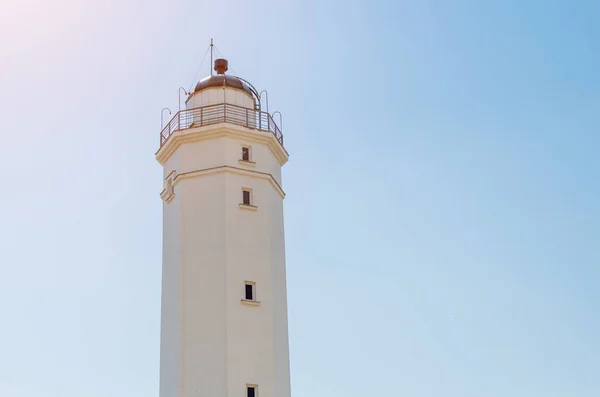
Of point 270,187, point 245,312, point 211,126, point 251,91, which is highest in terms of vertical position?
point 251,91

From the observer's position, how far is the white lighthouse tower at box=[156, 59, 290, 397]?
27.1 m

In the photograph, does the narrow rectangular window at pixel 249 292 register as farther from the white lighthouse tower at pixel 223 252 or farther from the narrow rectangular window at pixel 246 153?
the narrow rectangular window at pixel 246 153

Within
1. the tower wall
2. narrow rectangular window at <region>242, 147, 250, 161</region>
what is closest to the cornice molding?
the tower wall

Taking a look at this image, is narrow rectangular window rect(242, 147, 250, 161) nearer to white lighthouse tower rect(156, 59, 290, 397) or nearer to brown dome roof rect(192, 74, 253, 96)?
white lighthouse tower rect(156, 59, 290, 397)

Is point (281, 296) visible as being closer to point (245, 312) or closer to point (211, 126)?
point (245, 312)

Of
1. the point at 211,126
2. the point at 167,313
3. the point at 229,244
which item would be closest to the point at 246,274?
the point at 229,244

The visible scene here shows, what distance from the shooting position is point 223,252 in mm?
28359

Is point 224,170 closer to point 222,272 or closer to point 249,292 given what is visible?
point 222,272

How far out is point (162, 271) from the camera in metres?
29.9

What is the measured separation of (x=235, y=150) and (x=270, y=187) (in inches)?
72.4

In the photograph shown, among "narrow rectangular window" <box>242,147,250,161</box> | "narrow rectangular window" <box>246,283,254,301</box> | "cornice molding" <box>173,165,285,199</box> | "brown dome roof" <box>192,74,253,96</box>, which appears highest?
"brown dome roof" <box>192,74,253,96</box>

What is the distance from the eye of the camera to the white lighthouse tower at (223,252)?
27109mm

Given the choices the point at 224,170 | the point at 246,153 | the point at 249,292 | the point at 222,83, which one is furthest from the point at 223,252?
the point at 222,83

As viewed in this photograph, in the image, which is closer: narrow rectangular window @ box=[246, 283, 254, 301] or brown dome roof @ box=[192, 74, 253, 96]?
narrow rectangular window @ box=[246, 283, 254, 301]
